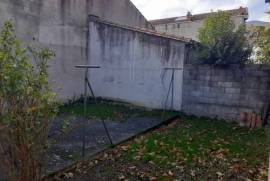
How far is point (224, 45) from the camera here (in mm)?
8711

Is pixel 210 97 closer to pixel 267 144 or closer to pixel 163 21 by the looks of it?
pixel 267 144

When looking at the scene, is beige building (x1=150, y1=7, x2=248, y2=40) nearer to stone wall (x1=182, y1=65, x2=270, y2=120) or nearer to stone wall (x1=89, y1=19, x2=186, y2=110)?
stone wall (x1=89, y1=19, x2=186, y2=110)

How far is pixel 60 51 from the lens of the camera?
34.8ft

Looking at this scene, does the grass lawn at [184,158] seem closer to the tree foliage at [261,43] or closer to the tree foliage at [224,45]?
the tree foliage at [261,43]

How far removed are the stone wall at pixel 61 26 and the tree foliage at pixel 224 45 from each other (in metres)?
5.31

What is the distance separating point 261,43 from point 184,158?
508cm

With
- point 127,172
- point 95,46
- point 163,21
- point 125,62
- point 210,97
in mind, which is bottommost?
point 127,172

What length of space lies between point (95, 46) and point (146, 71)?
3.08 metres

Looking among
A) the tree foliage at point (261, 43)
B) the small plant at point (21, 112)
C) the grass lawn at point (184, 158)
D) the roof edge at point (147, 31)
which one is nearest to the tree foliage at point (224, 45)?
the tree foliage at point (261, 43)

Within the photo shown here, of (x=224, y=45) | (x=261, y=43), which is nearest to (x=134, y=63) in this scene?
(x=224, y=45)

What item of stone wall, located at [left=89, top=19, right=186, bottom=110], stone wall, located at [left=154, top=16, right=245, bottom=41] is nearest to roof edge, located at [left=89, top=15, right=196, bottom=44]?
stone wall, located at [left=89, top=19, right=186, bottom=110]

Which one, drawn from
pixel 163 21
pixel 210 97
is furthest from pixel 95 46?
pixel 163 21

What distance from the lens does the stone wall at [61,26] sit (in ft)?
30.1

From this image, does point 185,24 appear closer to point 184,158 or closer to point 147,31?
point 147,31
